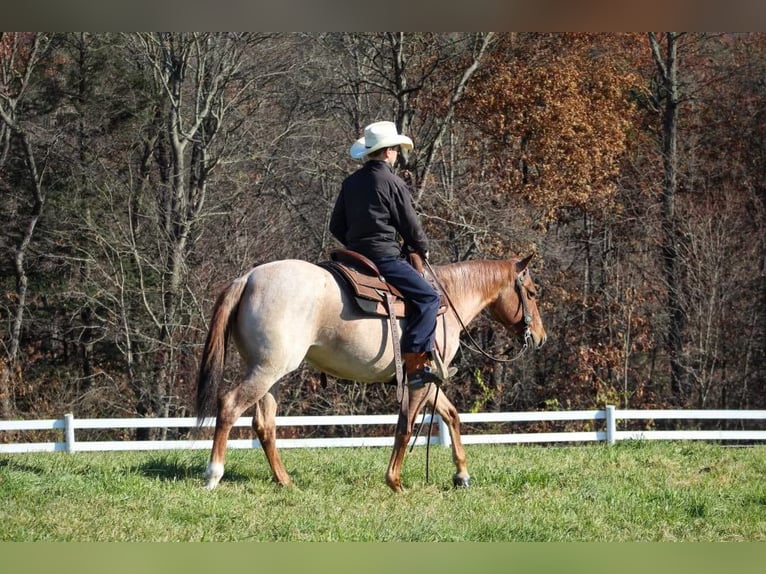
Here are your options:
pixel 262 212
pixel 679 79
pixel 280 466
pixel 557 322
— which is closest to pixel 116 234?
pixel 262 212

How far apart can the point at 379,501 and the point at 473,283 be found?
8.20 ft

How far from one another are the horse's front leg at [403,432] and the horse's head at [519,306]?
1476 millimetres

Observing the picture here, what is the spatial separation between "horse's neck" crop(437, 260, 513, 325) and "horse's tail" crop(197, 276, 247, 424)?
2080 millimetres

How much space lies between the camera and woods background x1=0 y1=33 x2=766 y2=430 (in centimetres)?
1930

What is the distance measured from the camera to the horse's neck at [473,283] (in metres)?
8.92

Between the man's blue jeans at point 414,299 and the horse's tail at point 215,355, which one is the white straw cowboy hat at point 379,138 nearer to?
the man's blue jeans at point 414,299

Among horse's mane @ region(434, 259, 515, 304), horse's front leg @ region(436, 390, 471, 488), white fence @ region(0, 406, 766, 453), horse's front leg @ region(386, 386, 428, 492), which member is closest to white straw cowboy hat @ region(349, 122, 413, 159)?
horse's mane @ region(434, 259, 515, 304)

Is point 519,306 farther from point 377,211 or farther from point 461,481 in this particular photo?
point 377,211

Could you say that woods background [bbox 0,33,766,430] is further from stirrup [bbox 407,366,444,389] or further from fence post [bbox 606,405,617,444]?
stirrup [bbox 407,366,444,389]

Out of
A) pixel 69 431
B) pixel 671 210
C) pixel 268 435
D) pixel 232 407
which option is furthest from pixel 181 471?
pixel 671 210

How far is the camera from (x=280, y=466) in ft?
27.1

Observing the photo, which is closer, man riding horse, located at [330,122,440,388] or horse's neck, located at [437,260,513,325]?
man riding horse, located at [330,122,440,388]

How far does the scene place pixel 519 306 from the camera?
9.43 metres

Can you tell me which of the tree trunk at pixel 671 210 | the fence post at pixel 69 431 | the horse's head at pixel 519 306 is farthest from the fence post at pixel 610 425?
the tree trunk at pixel 671 210
